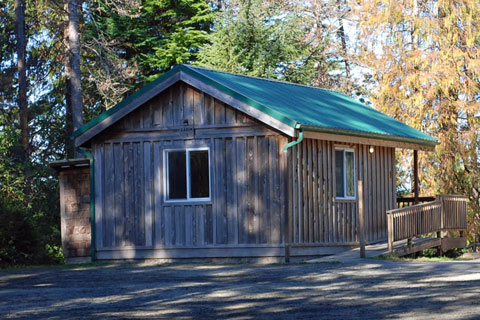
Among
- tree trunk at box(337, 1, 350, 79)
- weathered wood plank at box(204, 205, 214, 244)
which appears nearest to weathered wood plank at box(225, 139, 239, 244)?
weathered wood plank at box(204, 205, 214, 244)

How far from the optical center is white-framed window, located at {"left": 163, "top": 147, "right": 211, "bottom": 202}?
21827 millimetres

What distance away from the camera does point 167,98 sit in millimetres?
22312

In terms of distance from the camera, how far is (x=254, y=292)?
1435 centimetres

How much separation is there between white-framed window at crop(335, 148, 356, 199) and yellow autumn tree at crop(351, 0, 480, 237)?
359 inches

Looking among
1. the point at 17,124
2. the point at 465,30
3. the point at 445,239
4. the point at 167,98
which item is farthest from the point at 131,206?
the point at 17,124

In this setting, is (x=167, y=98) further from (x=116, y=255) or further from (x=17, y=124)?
(x=17, y=124)

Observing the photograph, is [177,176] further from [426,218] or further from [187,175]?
[426,218]

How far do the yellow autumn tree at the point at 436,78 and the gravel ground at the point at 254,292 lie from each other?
13959 mm

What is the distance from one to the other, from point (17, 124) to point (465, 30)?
69.8ft

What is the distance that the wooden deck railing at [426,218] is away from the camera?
2169 centimetres

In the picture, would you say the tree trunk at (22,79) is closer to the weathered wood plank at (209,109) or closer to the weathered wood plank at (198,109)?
the weathered wood plank at (198,109)

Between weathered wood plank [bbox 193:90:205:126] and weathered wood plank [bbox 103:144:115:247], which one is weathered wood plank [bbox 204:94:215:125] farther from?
weathered wood plank [bbox 103:144:115:247]

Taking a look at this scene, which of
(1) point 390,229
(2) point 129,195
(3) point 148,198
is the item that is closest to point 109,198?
(2) point 129,195

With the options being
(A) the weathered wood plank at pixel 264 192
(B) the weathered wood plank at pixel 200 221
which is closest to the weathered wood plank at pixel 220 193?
(B) the weathered wood plank at pixel 200 221
